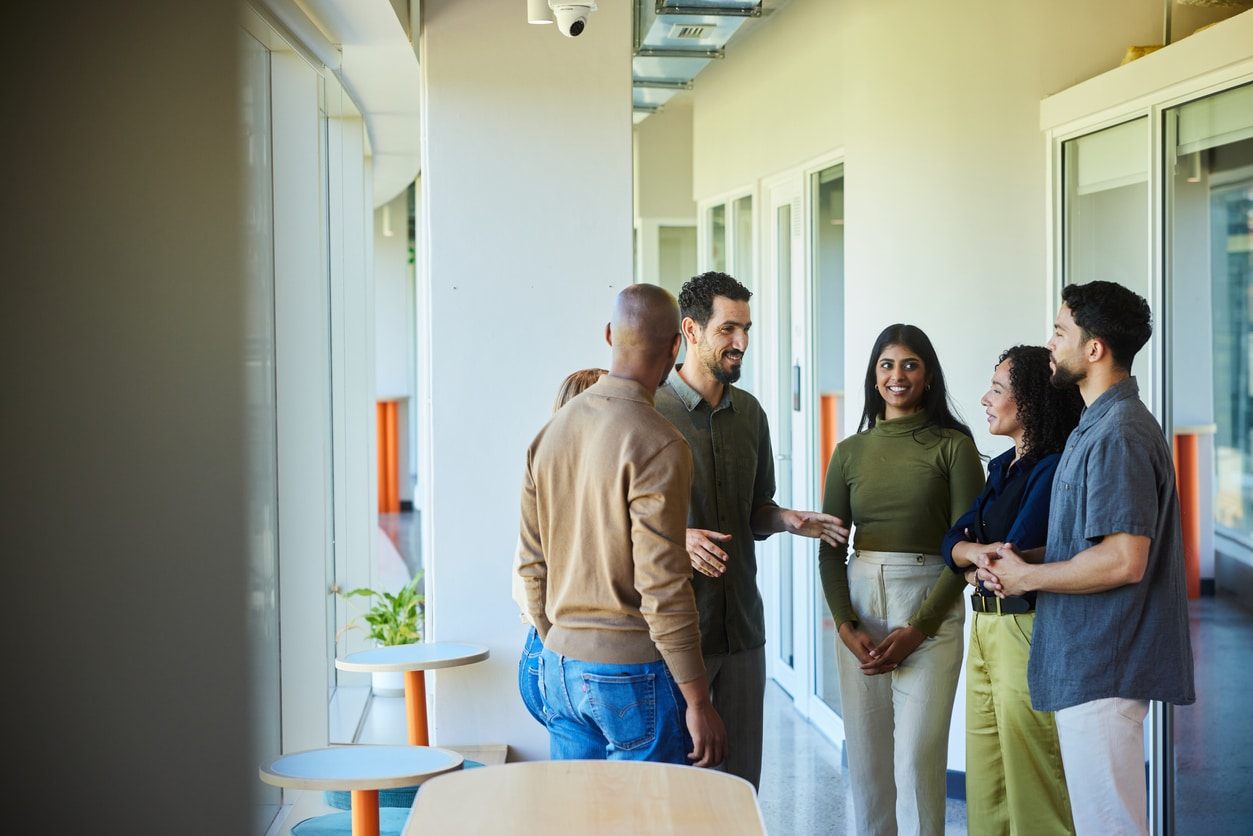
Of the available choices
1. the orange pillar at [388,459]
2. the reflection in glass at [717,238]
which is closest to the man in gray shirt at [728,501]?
the reflection in glass at [717,238]

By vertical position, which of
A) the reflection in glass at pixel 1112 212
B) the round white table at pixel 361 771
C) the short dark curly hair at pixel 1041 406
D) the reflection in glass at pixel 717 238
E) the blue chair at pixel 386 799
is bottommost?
the blue chair at pixel 386 799

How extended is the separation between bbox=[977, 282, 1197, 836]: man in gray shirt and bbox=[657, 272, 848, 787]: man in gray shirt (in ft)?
2.29

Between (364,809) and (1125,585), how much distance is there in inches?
74.1

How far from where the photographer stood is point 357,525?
6.85m

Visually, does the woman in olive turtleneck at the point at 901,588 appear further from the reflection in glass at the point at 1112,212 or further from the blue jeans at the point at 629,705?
the reflection in glass at the point at 1112,212

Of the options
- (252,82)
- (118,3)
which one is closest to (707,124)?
→ (252,82)

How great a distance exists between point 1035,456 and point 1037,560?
0.32m

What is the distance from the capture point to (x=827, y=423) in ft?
22.0

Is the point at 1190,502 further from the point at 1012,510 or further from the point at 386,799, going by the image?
the point at 386,799

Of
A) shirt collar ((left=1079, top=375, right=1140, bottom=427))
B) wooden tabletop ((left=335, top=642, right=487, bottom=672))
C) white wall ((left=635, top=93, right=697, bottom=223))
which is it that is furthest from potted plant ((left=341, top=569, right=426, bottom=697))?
white wall ((left=635, top=93, right=697, bottom=223))

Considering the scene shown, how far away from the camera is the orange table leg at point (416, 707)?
3.98m

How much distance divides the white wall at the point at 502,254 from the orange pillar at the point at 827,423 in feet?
8.49

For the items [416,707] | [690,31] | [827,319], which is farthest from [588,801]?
[690,31]

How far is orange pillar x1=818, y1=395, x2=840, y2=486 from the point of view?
21.4 ft
